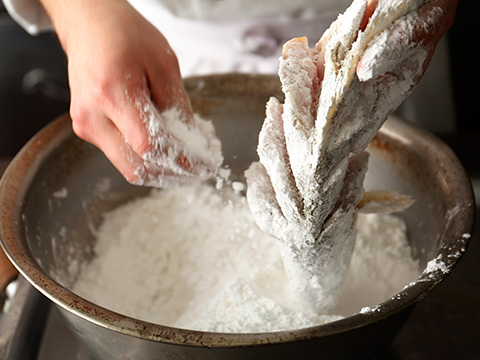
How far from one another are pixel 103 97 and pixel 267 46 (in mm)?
446

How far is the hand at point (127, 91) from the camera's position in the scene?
1.95ft

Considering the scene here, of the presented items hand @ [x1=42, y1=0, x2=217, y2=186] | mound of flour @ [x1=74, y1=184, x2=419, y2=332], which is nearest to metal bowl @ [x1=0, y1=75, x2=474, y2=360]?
mound of flour @ [x1=74, y1=184, x2=419, y2=332]

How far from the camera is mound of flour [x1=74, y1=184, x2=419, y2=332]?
677 millimetres

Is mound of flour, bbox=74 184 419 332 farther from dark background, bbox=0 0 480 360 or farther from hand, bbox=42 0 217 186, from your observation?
hand, bbox=42 0 217 186

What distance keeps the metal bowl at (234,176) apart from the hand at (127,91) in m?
0.14

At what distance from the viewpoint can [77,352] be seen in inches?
27.8

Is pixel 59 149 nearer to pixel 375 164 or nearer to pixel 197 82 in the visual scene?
pixel 197 82

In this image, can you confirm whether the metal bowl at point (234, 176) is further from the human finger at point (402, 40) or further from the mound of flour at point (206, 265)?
the human finger at point (402, 40)

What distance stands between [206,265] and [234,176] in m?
0.16

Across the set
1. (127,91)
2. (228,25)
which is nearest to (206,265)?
(127,91)

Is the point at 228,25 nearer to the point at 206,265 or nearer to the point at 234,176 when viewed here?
the point at 234,176

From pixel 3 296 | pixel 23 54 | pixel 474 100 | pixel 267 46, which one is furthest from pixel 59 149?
pixel 474 100

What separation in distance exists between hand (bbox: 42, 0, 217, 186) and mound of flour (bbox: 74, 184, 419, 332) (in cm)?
18

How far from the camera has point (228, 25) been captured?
97 centimetres
